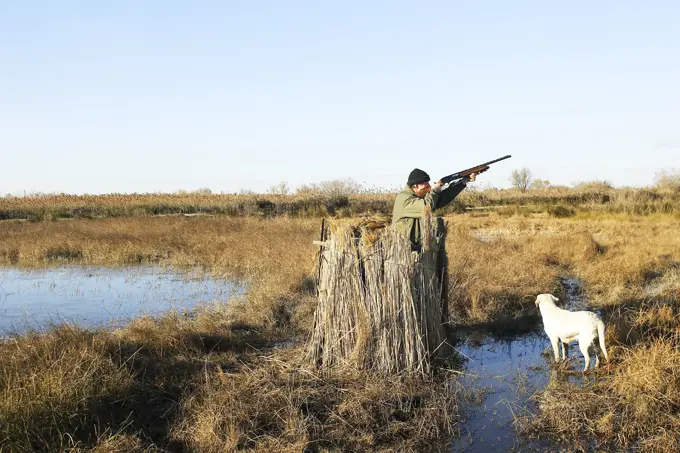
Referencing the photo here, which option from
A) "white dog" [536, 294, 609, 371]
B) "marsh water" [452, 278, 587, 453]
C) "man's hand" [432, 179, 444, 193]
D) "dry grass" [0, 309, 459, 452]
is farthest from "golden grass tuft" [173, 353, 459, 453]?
"man's hand" [432, 179, 444, 193]

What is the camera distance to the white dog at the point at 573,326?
576 centimetres

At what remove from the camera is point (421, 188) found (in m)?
6.73

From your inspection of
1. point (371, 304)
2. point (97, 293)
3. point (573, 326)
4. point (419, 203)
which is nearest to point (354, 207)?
point (97, 293)

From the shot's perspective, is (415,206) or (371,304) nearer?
(371,304)

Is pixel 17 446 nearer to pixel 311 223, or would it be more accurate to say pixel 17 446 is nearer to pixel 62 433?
pixel 62 433

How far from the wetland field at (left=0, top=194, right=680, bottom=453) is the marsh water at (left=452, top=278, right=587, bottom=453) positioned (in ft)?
0.07

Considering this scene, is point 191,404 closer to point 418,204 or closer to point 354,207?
point 418,204

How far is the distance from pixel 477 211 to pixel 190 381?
22071mm

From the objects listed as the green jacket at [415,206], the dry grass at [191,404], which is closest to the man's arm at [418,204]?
the green jacket at [415,206]

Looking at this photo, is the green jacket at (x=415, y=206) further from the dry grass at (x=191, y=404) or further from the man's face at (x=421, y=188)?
the dry grass at (x=191, y=404)

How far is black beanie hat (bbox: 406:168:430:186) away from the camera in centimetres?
665

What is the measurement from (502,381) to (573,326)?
2.98 feet

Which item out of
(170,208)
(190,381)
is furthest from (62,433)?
(170,208)

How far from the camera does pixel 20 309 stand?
980 cm
